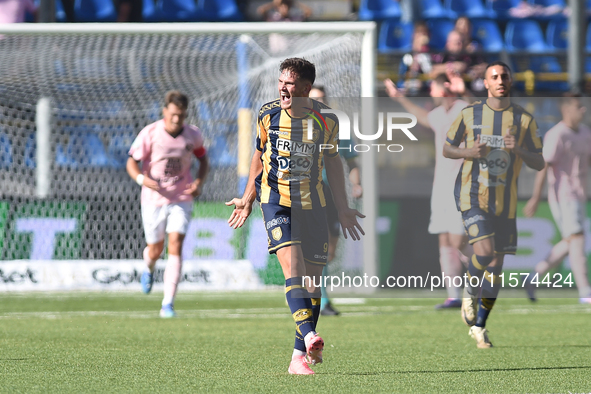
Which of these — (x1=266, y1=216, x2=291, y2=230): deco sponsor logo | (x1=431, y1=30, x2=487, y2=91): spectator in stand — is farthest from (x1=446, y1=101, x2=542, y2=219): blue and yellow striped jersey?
(x1=431, y1=30, x2=487, y2=91): spectator in stand

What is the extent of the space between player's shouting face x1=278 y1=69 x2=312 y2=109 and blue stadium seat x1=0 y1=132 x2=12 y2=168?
6742 mm

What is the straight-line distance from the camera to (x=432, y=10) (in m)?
16.7

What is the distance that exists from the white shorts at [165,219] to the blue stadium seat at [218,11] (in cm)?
805

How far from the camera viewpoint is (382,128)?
19.2ft

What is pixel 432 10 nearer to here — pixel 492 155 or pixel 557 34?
pixel 557 34

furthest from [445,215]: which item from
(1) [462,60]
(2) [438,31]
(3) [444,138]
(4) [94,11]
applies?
(4) [94,11]

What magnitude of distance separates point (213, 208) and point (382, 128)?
18.3 ft

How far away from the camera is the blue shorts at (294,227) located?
4645mm

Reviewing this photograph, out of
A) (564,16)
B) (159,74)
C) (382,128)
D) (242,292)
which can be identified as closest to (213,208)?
(242,292)

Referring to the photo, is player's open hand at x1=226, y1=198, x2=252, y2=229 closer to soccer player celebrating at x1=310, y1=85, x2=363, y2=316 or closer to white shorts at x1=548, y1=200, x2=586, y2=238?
soccer player celebrating at x1=310, y1=85, x2=363, y2=316

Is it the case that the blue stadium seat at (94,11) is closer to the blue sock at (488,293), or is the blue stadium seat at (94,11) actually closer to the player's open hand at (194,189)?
the player's open hand at (194,189)

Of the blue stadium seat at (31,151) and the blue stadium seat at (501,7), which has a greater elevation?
the blue stadium seat at (501,7)

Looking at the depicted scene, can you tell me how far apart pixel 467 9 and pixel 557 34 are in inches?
69.0

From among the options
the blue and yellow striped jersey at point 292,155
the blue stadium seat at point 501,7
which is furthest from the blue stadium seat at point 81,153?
the blue stadium seat at point 501,7
